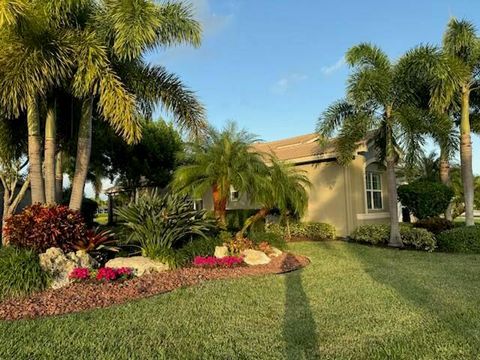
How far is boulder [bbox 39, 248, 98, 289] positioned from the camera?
24.8ft

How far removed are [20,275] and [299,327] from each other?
5.16 metres

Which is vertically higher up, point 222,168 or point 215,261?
point 222,168

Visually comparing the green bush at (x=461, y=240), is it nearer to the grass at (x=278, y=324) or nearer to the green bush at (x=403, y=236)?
the green bush at (x=403, y=236)

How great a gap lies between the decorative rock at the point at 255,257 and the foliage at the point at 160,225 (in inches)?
50.5

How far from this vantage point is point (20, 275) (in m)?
7.06

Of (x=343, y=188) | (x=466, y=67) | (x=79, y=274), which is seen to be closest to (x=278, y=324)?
(x=79, y=274)

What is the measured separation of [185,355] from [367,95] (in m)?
10.9

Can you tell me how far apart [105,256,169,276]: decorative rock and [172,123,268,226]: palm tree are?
3117 millimetres

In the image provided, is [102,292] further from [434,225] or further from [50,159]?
[434,225]

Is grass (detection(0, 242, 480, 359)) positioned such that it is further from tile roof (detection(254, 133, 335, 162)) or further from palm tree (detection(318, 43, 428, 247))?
tile roof (detection(254, 133, 335, 162))

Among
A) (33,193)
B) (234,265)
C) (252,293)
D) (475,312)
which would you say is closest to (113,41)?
(33,193)

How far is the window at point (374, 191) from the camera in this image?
18062 mm

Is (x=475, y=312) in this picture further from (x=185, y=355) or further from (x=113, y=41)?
(x=113, y=41)

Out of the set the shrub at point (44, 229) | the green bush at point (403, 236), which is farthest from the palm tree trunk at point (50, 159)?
the green bush at point (403, 236)
